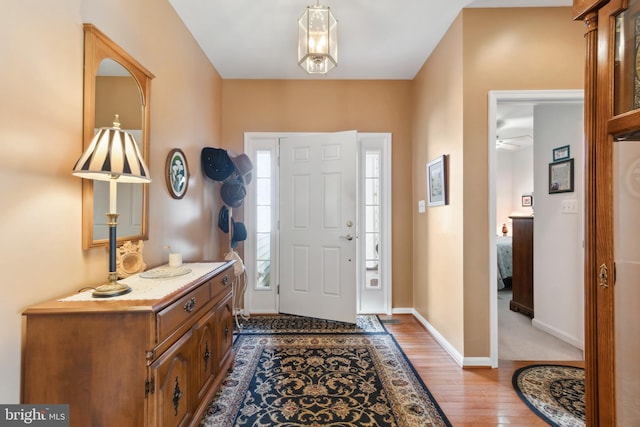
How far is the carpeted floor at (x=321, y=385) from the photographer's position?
1.70 m

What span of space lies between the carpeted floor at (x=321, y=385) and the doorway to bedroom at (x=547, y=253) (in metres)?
0.89

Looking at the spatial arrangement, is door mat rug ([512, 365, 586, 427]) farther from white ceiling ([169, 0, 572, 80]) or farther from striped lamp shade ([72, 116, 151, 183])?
white ceiling ([169, 0, 572, 80])

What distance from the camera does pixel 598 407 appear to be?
1.04 m

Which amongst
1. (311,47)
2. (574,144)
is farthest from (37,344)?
(574,144)

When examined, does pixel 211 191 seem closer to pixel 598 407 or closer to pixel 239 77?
pixel 239 77

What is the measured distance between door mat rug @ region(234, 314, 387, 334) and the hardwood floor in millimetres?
456

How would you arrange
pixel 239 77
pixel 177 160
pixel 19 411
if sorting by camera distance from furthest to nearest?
pixel 239 77, pixel 177 160, pixel 19 411

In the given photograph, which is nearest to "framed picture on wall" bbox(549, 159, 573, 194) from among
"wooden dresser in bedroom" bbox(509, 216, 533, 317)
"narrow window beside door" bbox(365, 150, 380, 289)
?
"wooden dresser in bedroom" bbox(509, 216, 533, 317)

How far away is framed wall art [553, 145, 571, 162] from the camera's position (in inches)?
112

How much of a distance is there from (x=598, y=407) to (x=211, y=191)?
10.4 feet

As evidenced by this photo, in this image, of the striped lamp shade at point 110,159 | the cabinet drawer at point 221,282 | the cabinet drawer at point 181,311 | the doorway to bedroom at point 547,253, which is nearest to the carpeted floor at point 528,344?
the doorway to bedroom at point 547,253

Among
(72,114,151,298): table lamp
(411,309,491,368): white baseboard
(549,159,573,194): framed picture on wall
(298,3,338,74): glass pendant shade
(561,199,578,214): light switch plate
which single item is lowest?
(411,309,491,368): white baseboard

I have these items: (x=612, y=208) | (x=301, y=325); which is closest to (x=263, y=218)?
(x=301, y=325)

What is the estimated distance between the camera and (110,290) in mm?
1220
